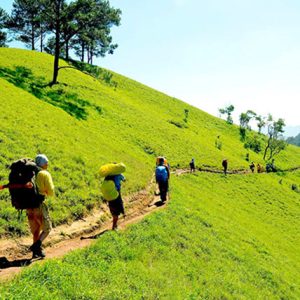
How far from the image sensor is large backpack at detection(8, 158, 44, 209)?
999cm

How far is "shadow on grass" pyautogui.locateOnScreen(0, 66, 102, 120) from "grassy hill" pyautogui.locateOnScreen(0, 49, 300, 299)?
0.25 metres

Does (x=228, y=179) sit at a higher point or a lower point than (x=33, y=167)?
lower

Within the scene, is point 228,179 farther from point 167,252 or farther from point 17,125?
point 167,252

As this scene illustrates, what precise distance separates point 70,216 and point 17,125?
11.0 meters

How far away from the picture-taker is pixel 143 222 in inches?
603

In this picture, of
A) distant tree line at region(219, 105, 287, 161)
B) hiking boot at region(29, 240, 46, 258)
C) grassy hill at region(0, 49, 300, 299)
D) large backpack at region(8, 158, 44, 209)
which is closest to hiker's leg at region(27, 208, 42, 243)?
hiking boot at region(29, 240, 46, 258)

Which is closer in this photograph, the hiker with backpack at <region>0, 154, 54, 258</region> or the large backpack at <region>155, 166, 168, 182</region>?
the hiker with backpack at <region>0, 154, 54, 258</region>

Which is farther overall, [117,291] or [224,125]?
[224,125]

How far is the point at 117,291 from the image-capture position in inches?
360

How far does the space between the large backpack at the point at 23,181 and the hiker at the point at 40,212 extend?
0.19m

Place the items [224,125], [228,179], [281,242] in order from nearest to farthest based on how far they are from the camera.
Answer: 1. [281,242]
2. [228,179]
3. [224,125]

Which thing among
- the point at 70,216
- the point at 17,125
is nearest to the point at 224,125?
the point at 17,125

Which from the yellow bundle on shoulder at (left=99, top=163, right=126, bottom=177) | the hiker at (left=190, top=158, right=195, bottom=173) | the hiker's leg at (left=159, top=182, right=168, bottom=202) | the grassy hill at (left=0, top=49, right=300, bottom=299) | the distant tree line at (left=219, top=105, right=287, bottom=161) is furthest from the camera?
the distant tree line at (left=219, top=105, right=287, bottom=161)

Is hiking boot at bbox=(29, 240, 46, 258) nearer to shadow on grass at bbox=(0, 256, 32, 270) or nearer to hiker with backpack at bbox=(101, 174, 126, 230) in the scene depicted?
shadow on grass at bbox=(0, 256, 32, 270)
